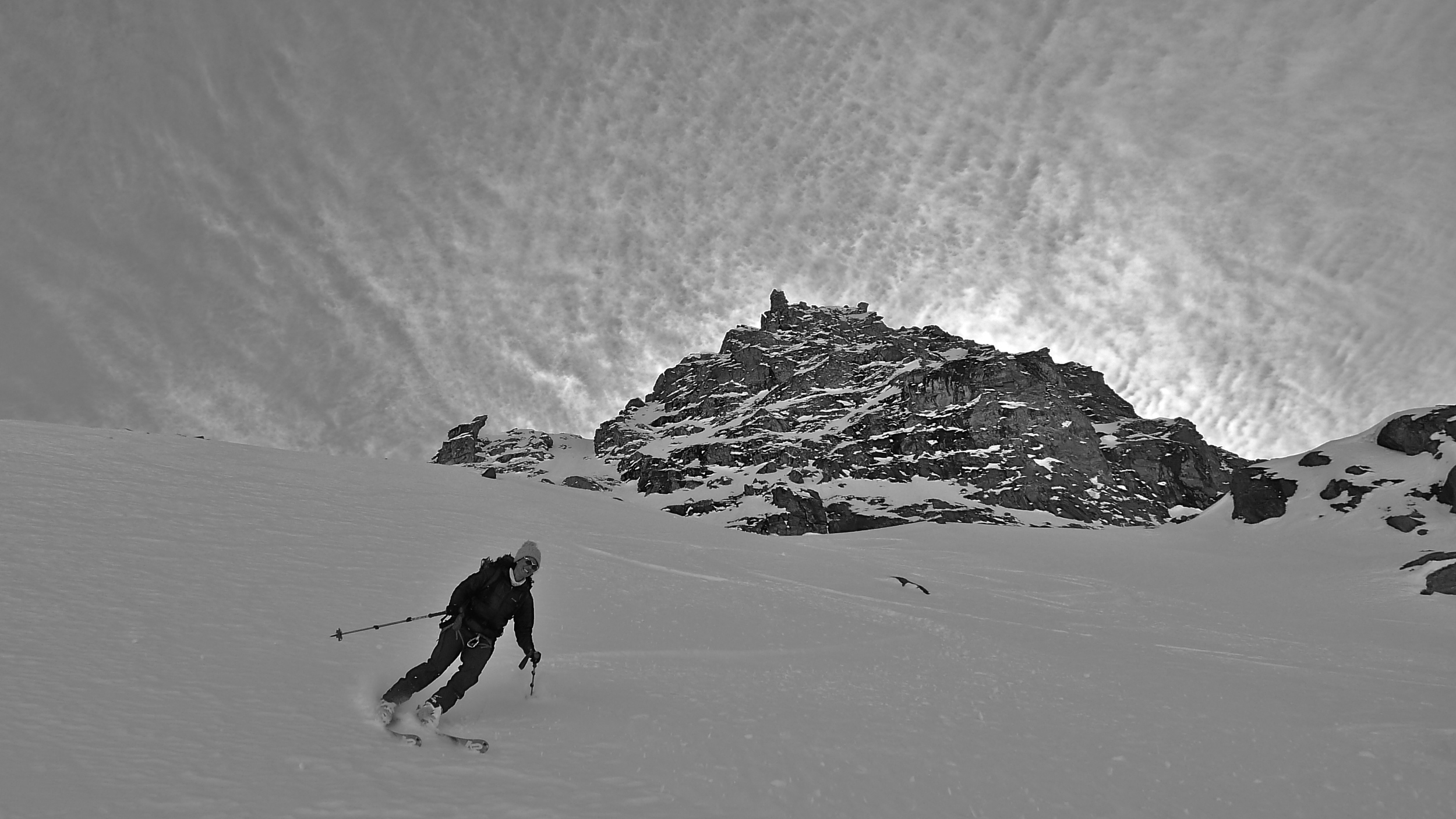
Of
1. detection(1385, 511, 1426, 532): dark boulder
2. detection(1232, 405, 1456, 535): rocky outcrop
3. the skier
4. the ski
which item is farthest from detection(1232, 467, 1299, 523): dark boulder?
the ski

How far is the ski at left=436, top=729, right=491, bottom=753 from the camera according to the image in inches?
233

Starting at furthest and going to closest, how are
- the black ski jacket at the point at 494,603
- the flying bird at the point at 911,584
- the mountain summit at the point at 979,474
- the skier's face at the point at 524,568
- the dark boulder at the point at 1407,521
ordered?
the mountain summit at the point at 979,474
the dark boulder at the point at 1407,521
the flying bird at the point at 911,584
the skier's face at the point at 524,568
the black ski jacket at the point at 494,603

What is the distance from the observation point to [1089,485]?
561 ft

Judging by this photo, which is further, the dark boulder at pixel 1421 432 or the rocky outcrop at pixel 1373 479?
the dark boulder at pixel 1421 432

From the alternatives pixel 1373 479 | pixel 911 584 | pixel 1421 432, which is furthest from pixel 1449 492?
pixel 911 584

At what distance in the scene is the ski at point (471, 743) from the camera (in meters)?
5.92

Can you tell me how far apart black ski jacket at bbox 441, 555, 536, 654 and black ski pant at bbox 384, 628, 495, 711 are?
14cm

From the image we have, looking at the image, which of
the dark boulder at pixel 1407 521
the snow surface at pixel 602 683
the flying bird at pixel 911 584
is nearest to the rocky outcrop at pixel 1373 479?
the dark boulder at pixel 1407 521

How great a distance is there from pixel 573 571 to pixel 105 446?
48.0 ft

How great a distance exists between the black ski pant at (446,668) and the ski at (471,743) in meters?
0.34

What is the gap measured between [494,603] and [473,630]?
1.03ft

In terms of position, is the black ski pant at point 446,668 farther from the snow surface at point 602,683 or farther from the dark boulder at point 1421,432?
the dark boulder at point 1421,432

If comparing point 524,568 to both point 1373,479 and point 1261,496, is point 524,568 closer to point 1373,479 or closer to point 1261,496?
point 1373,479

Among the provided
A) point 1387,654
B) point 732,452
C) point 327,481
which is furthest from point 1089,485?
point 327,481
